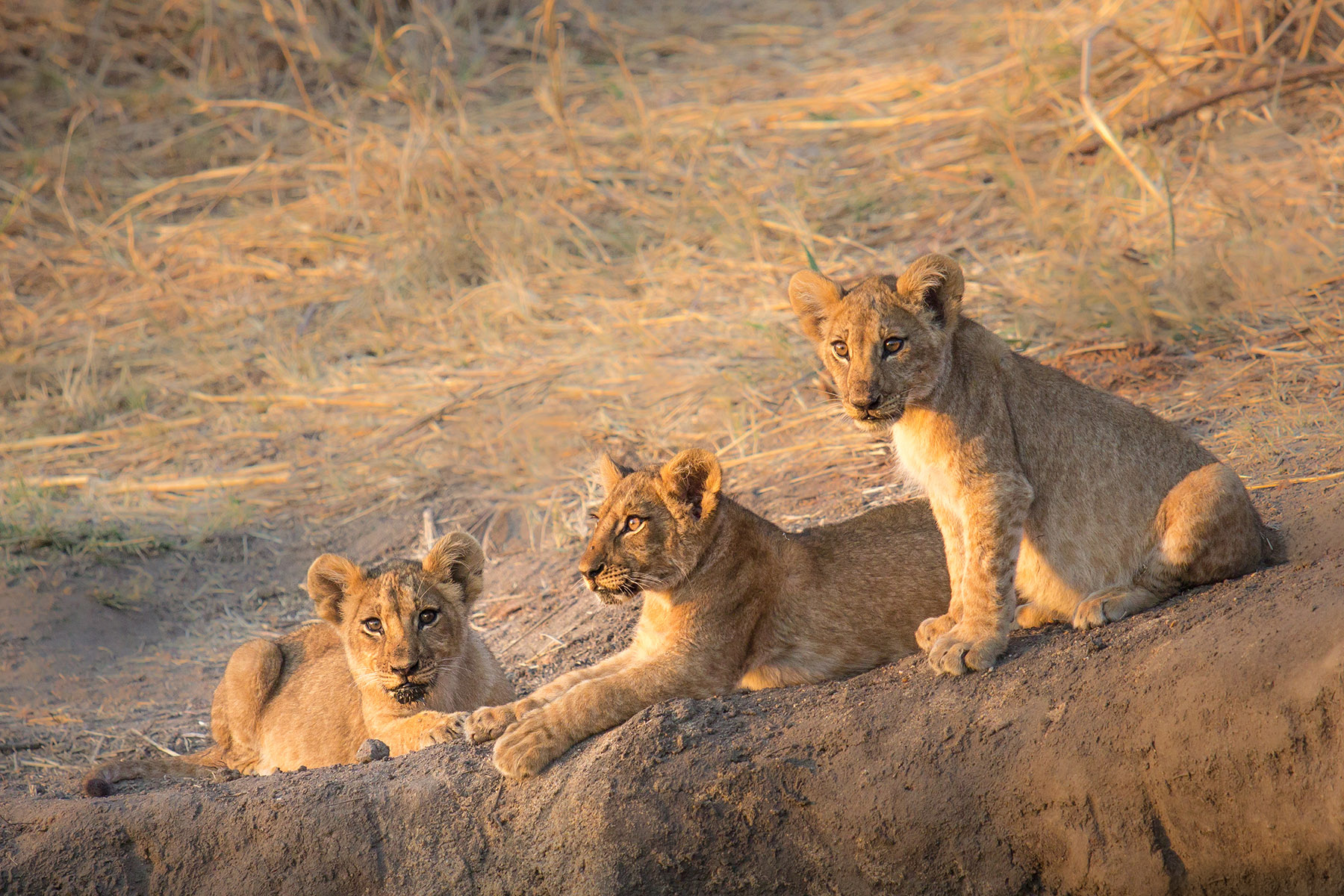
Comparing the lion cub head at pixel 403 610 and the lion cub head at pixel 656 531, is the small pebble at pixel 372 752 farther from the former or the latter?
the lion cub head at pixel 656 531

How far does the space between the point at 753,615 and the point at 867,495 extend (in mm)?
1862

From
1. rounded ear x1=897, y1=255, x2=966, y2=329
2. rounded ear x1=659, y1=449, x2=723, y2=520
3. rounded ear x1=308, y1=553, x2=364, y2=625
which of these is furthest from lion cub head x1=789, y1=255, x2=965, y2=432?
rounded ear x1=308, y1=553, x2=364, y2=625

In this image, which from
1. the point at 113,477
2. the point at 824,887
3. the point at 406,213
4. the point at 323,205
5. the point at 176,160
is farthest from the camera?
the point at 176,160

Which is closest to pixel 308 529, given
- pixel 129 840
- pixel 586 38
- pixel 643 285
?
pixel 643 285

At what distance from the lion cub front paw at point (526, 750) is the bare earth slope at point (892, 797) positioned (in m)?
0.05

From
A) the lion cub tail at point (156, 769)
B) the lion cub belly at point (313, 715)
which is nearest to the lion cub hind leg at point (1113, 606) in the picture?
the lion cub belly at point (313, 715)

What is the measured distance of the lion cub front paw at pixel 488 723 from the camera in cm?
457

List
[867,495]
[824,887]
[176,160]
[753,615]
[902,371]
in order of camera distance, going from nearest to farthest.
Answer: [824,887]
[902,371]
[753,615]
[867,495]
[176,160]

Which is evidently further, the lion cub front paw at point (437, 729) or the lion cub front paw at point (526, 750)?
the lion cub front paw at point (437, 729)

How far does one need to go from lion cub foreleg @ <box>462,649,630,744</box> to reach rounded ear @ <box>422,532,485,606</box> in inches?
31.3

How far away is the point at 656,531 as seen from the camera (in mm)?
4793

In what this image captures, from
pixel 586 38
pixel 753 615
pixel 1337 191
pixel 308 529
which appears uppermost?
pixel 586 38

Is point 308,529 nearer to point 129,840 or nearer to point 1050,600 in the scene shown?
point 129,840

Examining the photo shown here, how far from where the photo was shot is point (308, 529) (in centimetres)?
827
